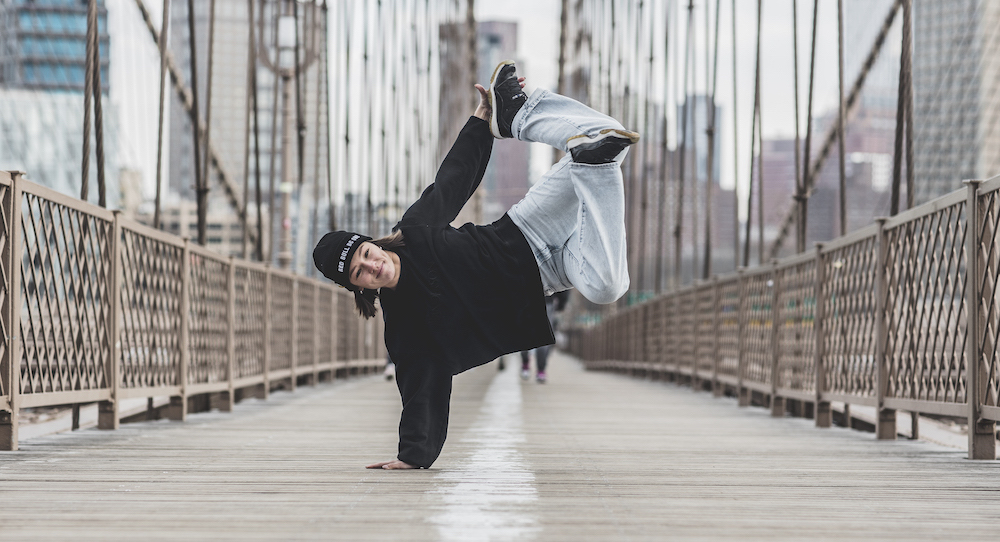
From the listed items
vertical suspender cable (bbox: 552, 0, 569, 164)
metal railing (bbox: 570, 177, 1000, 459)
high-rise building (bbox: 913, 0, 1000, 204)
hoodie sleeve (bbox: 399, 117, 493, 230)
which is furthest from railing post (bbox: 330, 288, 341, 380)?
high-rise building (bbox: 913, 0, 1000, 204)

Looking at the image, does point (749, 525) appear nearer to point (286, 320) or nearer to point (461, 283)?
point (461, 283)

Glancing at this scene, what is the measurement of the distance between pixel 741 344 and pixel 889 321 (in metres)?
2.64

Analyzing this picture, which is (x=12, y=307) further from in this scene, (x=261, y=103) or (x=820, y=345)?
(x=261, y=103)

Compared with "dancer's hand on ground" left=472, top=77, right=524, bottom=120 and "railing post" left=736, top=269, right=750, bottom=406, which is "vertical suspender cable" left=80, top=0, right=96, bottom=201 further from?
"railing post" left=736, top=269, right=750, bottom=406

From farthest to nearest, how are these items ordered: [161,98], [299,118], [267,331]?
[299,118]
[267,331]
[161,98]

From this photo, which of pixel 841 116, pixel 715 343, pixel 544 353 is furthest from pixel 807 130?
pixel 544 353

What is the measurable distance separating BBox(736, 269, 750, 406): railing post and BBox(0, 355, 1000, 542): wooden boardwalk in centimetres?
178

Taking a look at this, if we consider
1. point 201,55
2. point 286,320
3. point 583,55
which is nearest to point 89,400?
point 286,320

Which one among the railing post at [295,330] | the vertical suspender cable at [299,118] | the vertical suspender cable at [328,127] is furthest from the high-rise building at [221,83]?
the railing post at [295,330]

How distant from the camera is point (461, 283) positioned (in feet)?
9.30

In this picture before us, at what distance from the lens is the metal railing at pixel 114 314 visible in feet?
10.2

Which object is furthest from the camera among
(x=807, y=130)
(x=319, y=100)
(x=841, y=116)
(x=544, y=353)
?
(x=319, y=100)

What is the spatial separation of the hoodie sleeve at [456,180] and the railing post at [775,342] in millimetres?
2728

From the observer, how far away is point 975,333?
10.0ft
